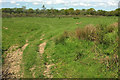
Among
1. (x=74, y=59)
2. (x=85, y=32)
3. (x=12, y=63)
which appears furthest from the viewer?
(x=85, y=32)

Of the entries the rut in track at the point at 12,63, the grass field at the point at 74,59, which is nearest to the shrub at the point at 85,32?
the grass field at the point at 74,59

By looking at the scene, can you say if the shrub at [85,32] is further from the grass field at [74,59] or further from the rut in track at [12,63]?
the rut in track at [12,63]

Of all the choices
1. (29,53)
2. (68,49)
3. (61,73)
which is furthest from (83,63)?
(29,53)

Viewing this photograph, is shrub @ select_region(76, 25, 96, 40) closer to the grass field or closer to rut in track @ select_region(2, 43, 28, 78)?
the grass field

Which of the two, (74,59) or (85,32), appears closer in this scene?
(74,59)

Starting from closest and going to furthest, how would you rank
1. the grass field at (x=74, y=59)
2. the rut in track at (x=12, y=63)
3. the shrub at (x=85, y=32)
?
the grass field at (x=74, y=59)
the rut in track at (x=12, y=63)
the shrub at (x=85, y=32)

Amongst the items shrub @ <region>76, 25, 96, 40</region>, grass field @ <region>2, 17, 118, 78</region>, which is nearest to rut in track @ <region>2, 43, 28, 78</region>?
grass field @ <region>2, 17, 118, 78</region>

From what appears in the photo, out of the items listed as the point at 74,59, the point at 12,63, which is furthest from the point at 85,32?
the point at 12,63

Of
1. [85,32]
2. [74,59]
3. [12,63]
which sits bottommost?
[12,63]

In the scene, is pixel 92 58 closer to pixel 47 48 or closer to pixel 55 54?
pixel 55 54

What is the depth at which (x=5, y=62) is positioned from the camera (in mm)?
9867

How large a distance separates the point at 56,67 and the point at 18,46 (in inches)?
240

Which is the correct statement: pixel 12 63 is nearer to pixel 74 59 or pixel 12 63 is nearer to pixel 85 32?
pixel 74 59

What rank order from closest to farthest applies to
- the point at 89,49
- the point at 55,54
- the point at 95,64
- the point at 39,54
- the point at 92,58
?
the point at 95,64 → the point at 92,58 → the point at 89,49 → the point at 55,54 → the point at 39,54
